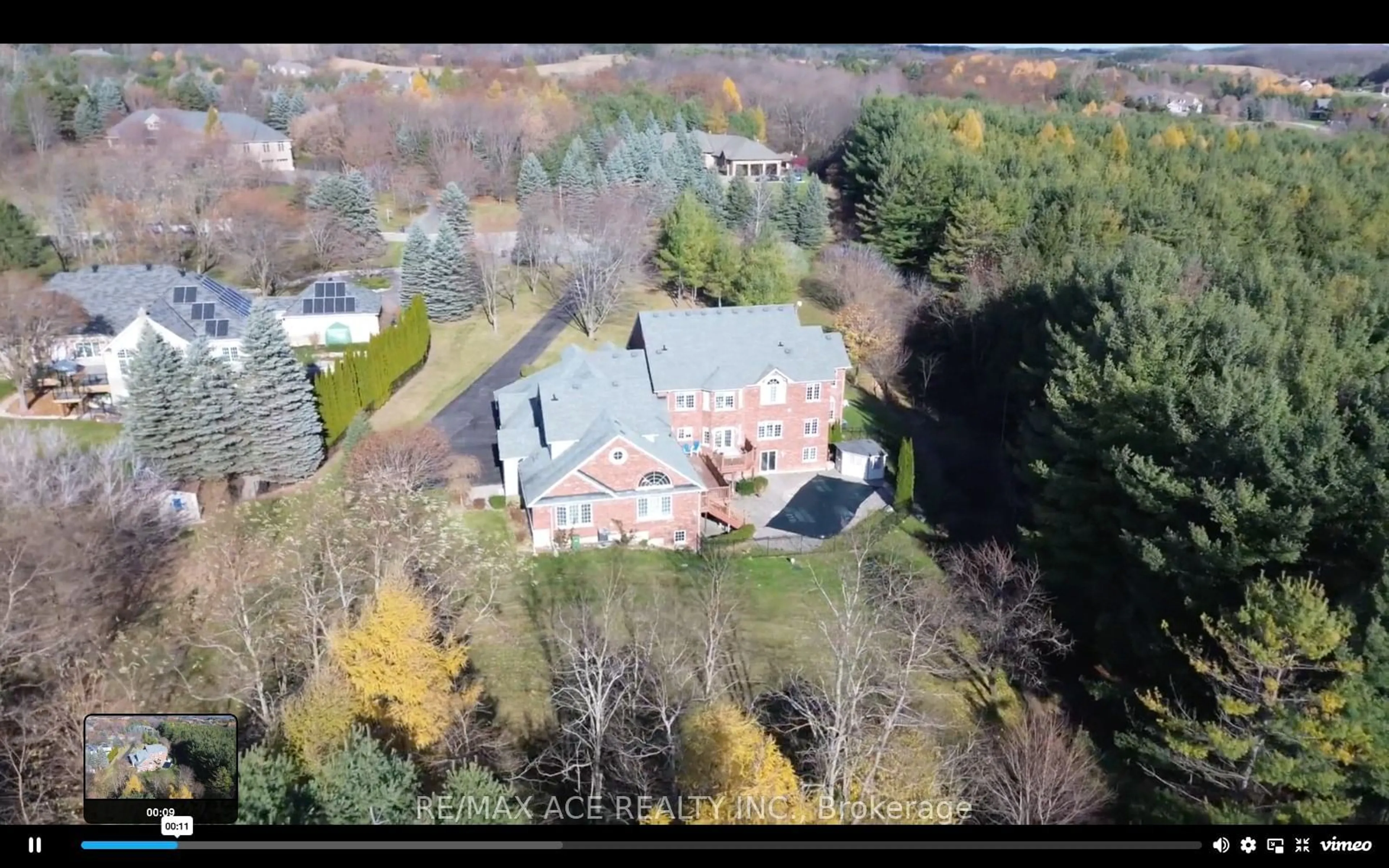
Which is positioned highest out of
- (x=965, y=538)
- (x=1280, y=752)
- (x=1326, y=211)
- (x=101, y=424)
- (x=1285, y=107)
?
(x=1285, y=107)

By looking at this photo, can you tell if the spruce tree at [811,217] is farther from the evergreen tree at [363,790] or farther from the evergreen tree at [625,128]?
the evergreen tree at [363,790]

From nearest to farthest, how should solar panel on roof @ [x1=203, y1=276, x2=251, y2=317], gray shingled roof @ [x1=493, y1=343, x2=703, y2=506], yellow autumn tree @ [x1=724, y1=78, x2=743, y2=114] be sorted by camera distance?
gray shingled roof @ [x1=493, y1=343, x2=703, y2=506], solar panel on roof @ [x1=203, y1=276, x2=251, y2=317], yellow autumn tree @ [x1=724, y1=78, x2=743, y2=114]

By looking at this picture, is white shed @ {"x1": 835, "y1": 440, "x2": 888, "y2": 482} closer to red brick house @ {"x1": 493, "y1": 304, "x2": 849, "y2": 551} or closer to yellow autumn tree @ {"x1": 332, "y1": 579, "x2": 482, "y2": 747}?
red brick house @ {"x1": 493, "y1": 304, "x2": 849, "y2": 551}

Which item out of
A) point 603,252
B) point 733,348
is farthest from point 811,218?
point 733,348

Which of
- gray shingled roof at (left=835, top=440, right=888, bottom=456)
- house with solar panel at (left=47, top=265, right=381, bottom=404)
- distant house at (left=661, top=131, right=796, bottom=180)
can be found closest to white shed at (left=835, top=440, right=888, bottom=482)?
gray shingled roof at (left=835, top=440, right=888, bottom=456)

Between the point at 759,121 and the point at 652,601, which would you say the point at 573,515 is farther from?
the point at 759,121

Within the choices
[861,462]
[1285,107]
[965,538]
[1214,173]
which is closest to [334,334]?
[861,462]

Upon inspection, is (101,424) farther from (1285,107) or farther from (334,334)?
(1285,107)
